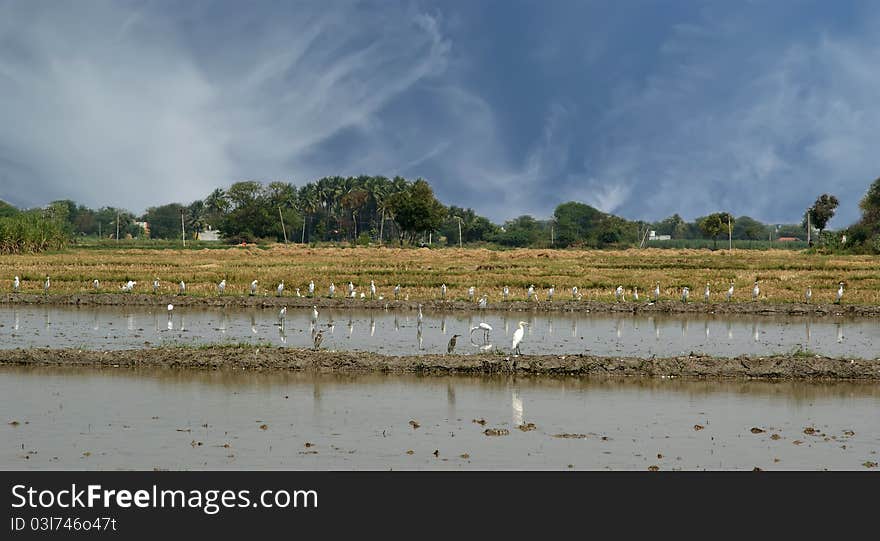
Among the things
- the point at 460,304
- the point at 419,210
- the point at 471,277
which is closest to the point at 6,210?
the point at 419,210

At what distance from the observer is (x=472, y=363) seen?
2080 cm

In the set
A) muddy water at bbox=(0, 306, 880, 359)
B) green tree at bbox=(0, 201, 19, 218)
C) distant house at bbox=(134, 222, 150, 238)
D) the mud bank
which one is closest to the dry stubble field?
the mud bank

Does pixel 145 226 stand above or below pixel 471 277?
above

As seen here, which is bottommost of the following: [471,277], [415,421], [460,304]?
[415,421]

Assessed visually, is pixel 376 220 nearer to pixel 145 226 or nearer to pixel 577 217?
pixel 577 217

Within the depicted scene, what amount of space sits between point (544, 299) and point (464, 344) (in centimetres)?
1473

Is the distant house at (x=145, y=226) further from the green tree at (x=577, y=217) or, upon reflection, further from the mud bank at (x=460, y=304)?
the mud bank at (x=460, y=304)

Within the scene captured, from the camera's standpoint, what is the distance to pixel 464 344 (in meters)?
25.4

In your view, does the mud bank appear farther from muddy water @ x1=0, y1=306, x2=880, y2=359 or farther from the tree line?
the tree line

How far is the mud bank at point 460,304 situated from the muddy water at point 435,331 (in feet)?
3.62

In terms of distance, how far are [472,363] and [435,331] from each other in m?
8.54
